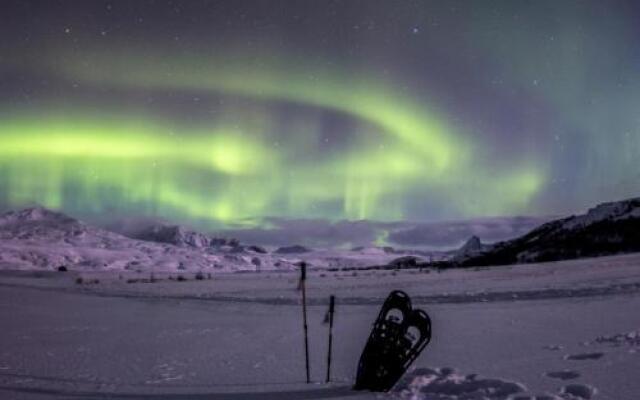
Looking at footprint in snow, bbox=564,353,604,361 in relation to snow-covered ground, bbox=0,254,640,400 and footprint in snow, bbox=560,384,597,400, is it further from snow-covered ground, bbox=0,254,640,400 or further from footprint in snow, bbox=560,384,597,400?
footprint in snow, bbox=560,384,597,400

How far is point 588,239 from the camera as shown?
111 meters

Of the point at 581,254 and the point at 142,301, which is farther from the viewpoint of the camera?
the point at 581,254

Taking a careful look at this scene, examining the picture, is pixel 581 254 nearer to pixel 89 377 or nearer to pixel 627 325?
pixel 627 325

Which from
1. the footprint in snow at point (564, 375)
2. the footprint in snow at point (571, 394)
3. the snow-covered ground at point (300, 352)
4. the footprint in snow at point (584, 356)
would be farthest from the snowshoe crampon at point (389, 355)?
the footprint in snow at point (584, 356)

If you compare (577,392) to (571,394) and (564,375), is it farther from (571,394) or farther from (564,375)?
(564,375)

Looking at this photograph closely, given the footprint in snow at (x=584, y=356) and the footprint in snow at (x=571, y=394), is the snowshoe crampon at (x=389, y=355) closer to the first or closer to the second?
the footprint in snow at (x=571, y=394)

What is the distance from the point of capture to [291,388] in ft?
25.6

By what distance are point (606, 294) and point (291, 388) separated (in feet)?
48.9

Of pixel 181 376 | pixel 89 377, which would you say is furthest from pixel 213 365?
pixel 89 377

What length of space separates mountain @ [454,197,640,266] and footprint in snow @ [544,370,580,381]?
8729 centimetres

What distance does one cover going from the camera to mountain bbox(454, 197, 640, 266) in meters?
97.4

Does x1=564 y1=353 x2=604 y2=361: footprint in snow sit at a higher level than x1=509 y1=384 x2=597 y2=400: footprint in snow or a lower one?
higher

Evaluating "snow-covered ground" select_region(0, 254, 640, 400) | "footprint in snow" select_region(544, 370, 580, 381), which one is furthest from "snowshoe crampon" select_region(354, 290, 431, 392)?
"footprint in snow" select_region(544, 370, 580, 381)

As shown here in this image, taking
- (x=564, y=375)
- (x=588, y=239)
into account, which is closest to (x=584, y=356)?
(x=564, y=375)
